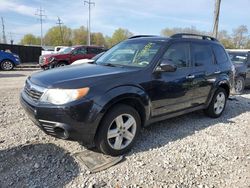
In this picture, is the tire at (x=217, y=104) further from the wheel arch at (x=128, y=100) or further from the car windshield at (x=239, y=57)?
the car windshield at (x=239, y=57)

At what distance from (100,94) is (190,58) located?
2.40 m

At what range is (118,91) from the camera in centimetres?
367

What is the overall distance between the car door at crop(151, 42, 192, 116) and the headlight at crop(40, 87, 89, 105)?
4.29 feet

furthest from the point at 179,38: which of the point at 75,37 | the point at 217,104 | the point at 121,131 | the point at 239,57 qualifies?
the point at 75,37

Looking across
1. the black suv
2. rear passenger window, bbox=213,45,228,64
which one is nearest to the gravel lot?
the black suv

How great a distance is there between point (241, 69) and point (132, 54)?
6.82 meters

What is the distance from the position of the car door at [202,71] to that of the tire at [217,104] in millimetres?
389

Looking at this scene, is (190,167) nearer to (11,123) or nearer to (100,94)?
(100,94)

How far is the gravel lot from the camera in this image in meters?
3.25

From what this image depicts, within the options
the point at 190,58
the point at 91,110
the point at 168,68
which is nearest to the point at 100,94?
the point at 91,110

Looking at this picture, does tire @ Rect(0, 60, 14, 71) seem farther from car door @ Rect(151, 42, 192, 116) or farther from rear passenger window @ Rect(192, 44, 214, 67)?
car door @ Rect(151, 42, 192, 116)

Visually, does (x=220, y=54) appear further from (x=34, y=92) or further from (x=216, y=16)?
(x=216, y=16)

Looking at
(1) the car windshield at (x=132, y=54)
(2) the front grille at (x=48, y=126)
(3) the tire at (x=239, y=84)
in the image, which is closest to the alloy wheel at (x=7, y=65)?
(1) the car windshield at (x=132, y=54)

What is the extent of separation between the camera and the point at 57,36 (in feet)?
264
